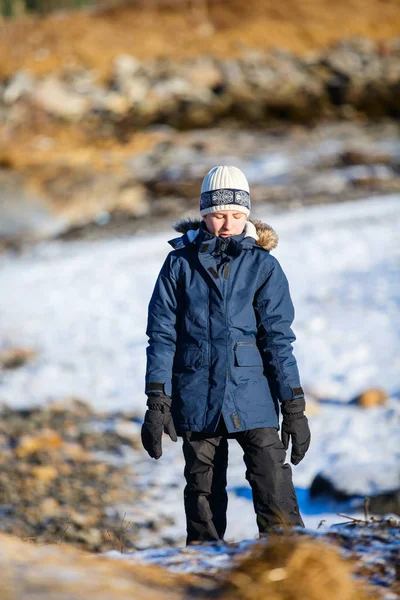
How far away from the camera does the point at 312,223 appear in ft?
41.3

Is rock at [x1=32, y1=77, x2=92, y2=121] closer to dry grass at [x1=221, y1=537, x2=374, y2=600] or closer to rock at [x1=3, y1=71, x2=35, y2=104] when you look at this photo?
rock at [x1=3, y1=71, x2=35, y2=104]

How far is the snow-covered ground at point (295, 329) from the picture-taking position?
21.1 ft

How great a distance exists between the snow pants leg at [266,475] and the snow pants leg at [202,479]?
14 cm

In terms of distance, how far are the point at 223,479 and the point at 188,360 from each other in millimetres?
565

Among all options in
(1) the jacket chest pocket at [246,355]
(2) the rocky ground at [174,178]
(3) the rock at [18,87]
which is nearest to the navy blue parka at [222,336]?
(1) the jacket chest pocket at [246,355]

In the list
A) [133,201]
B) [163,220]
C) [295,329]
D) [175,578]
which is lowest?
[175,578]

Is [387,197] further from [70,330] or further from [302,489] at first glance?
[302,489]

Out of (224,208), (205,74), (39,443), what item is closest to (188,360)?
(224,208)

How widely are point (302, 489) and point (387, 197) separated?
891 cm

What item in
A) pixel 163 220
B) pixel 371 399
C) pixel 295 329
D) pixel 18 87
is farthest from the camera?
pixel 18 87

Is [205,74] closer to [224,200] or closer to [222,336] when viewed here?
[224,200]

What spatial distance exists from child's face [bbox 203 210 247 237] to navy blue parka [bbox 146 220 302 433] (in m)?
0.05

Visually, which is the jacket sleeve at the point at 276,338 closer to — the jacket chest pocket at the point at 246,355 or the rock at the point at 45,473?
the jacket chest pocket at the point at 246,355

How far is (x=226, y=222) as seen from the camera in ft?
11.5
